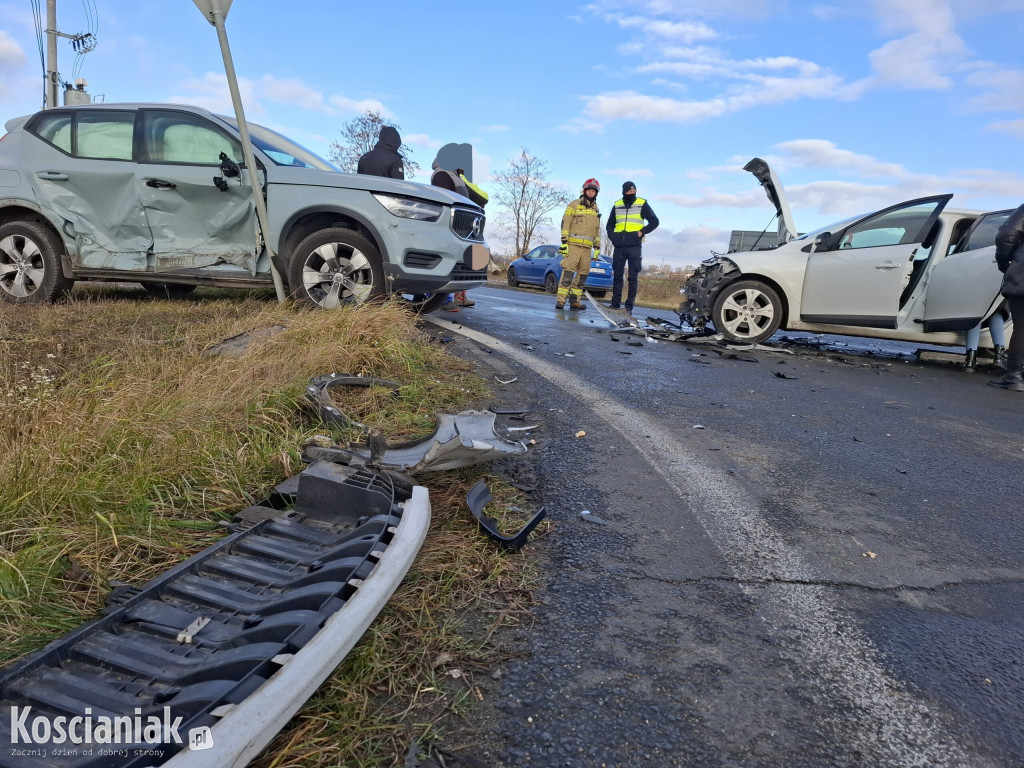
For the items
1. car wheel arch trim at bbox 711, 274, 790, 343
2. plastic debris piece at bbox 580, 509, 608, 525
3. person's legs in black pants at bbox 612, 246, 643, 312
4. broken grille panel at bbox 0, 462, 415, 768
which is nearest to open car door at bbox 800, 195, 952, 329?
car wheel arch trim at bbox 711, 274, 790, 343

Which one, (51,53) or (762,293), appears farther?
(51,53)

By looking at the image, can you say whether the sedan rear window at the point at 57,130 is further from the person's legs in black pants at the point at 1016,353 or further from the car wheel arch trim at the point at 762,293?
the person's legs in black pants at the point at 1016,353

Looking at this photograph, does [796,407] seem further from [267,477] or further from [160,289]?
[160,289]

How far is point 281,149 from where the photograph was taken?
19.2ft

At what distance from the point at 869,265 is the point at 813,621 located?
5986 mm

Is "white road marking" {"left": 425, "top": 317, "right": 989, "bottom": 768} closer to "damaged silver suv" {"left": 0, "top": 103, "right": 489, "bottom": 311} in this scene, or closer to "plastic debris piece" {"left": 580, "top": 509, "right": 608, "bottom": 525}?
"plastic debris piece" {"left": 580, "top": 509, "right": 608, "bottom": 525}

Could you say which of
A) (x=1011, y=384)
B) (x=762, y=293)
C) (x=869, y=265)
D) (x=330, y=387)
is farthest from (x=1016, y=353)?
(x=330, y=387)

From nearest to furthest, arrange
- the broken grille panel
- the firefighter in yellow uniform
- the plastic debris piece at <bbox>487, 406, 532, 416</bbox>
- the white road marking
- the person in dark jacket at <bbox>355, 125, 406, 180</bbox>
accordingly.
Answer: the broken grille panel → the white road marking → the plastic debris piece at <bbox>487, 406, 532, 416</bbox> → the person in dark jacket at <bbox>355, 125, 406, 180</bbox> → the firefighter in yellow uniform

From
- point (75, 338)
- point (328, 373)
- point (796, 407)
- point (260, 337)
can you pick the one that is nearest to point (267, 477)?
point (328, 373)

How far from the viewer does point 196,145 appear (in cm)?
552

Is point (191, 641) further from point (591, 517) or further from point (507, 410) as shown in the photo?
point (507, 410)

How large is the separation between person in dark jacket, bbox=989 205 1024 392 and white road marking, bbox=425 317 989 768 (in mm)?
4511

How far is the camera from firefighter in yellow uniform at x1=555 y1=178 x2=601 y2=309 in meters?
10.2

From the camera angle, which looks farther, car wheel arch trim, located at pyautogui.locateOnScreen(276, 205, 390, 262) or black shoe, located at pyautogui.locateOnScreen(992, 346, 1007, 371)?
black shoe, located at pyautogui.locateOnScreen(992, 346, 1007, 371)
